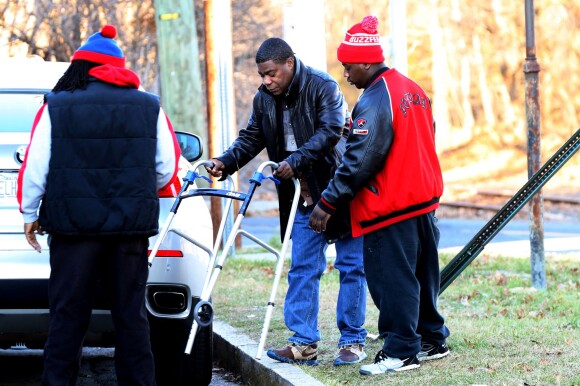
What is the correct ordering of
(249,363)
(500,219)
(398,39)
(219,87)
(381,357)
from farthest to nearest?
1. (219,87)
2. (398,39)
3. (500,219)
4. (249,363)
5. (381,357)

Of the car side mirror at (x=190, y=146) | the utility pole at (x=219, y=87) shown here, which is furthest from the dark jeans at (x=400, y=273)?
the utility pole at (x=219, y=87)

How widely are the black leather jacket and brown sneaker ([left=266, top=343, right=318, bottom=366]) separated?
0.61 m

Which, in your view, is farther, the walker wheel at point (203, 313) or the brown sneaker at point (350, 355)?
the brown sneaker at point (350, 355)

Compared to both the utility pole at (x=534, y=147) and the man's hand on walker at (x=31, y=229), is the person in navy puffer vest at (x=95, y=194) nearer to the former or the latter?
the man's hand on walker at (x=31, y=229)

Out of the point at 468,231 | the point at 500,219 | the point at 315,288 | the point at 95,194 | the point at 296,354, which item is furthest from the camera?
the point at 468,231

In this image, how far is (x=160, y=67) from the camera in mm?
12328

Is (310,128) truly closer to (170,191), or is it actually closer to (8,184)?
(170,191)

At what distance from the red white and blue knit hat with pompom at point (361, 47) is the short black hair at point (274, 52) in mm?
362

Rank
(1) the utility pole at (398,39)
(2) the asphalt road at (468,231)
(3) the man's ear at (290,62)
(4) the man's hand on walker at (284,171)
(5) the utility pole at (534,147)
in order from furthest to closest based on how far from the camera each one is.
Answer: (2) the asphalt road at (468,231) → (1) the utility pole at (398,39) → (5) the utility pole at (534,147) → (3) the man's ear at (290,62) → (4) the man's hand on walker at (284,171)

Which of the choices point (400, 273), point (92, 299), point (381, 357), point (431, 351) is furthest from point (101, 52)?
point (431, 351)

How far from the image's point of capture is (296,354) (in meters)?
Result: 6.43

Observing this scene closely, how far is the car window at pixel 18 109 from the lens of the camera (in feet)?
21.1

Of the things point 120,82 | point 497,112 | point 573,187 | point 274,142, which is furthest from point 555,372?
point 497,112

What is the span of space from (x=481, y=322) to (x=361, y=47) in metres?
2.41
